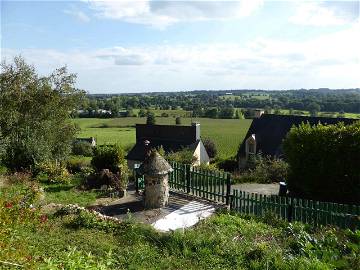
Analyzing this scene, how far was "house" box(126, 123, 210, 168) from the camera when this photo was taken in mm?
36125

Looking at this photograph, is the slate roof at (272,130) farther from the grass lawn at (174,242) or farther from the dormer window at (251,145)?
the grass lawn at (174,242)

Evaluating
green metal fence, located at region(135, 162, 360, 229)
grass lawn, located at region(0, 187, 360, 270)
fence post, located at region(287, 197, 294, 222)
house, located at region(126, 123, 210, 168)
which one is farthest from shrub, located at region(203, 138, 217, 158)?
grass lawn, located at region(0, 187, 360, 270)

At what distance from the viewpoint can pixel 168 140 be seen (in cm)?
3838

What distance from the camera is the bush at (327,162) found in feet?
47.0

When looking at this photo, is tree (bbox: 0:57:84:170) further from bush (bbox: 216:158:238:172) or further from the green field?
the green field

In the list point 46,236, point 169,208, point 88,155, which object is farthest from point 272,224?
point 88,155

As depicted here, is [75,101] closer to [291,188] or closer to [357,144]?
[291,188]

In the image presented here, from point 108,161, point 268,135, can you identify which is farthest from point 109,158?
point 268,135

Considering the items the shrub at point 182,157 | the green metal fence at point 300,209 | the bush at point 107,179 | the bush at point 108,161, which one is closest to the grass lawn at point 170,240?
the green metal fence at point 300,209

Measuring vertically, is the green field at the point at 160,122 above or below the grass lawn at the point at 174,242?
below

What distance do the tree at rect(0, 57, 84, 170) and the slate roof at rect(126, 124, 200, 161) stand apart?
28.6 ft

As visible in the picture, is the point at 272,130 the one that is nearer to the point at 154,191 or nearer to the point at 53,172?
the point at 53,172

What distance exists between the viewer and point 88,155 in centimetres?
5262

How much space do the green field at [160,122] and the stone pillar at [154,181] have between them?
1588 inches
